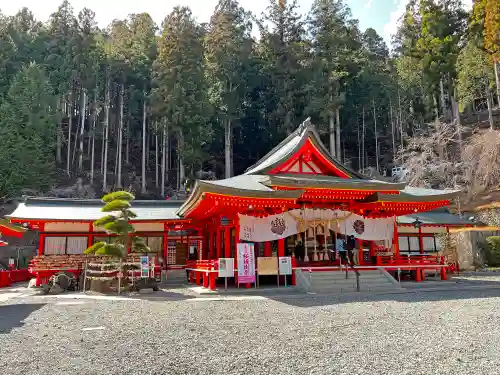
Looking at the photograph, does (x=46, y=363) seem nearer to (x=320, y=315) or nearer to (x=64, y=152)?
(x=320, y=315)

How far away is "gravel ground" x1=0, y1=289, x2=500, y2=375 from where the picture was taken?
175 inches

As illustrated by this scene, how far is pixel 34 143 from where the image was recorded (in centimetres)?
3128

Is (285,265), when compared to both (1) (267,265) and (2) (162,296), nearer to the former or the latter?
(1) (267,265)

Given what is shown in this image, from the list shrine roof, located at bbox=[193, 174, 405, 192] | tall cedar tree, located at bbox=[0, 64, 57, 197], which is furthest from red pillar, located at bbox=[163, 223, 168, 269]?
tall cedar tree, located at bbox=[0, 64, 57, 197]

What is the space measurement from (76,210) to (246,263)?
9.57 meters

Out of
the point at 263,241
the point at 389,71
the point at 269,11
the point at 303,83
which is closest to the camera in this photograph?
the point at 263,241

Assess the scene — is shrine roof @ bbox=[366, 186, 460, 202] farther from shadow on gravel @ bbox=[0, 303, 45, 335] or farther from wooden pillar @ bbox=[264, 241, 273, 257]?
shadow on gravel @ bbox=[0, 303, 45, 335]

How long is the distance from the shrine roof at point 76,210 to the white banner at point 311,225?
5.08 metres

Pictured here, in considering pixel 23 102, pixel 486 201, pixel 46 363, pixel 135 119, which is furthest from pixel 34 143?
pixel 486 201

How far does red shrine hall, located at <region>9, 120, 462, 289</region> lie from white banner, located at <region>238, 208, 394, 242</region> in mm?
35

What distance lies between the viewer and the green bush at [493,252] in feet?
70.7

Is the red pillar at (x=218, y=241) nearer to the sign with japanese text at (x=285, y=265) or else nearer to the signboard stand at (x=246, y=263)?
the signboard stand at (x=246, y=263)

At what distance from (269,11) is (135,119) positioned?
17642 mm

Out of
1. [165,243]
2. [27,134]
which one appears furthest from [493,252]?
[27,134]
